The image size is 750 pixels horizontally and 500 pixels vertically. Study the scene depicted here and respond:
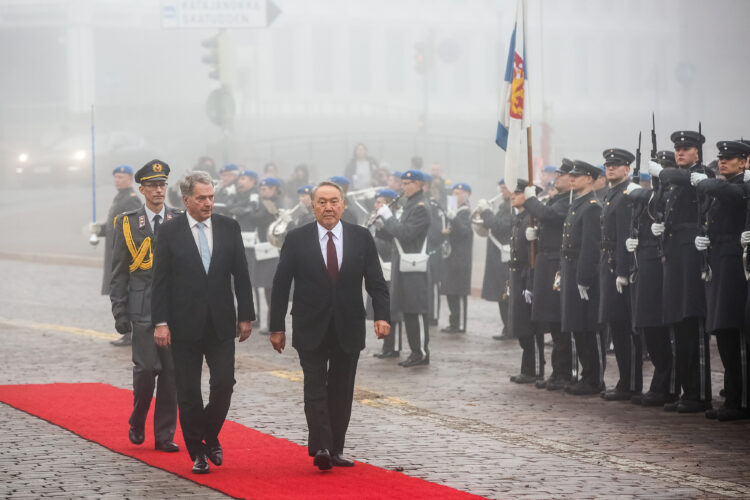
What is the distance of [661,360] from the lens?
11.1 m

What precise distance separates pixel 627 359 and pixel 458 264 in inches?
232

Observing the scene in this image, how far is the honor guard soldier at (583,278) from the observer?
38.1 ft

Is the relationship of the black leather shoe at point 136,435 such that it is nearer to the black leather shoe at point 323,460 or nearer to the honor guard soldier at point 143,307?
the honor guard soldier at point 143,307

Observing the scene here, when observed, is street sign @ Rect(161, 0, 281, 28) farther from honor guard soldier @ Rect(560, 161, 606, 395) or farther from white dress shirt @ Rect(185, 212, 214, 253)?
white dress shirt @ Rect(185, 212, 214, 253)

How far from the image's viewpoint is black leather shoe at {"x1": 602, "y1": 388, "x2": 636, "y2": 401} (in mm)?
11242

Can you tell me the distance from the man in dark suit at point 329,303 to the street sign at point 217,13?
74.0ft

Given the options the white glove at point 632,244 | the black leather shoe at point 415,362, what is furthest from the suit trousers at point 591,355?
the black leather shoe at point 415,362

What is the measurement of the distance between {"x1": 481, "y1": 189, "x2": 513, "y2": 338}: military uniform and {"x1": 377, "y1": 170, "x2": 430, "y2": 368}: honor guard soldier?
87.8 inches

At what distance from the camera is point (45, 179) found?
42938mm

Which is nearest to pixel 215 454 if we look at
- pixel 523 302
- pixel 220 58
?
pixel 523 302

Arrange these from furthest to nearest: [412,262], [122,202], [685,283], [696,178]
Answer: [122,202], [412,262], [685,283], [696,178]

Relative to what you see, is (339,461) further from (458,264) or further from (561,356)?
(458,264)

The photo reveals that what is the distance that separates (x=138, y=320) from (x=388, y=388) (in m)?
3.53

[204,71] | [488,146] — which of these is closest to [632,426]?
[488,146]
